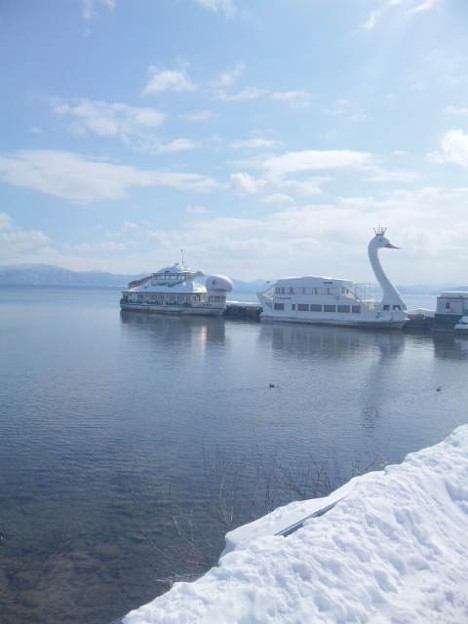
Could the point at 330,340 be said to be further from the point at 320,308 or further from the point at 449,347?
the point at 320,308

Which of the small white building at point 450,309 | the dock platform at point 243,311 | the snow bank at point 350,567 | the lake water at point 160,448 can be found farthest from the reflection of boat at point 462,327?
the snow bank at point 350,567

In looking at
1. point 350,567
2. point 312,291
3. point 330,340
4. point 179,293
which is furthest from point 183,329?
point 350,567

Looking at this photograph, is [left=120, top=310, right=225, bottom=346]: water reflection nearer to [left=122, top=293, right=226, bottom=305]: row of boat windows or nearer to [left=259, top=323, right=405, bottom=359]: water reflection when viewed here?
[left=122, top=293, right=226, bottom=305]: row of boat windows

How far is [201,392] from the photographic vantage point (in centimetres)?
2362

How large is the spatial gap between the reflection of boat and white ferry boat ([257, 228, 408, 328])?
551 centimetres

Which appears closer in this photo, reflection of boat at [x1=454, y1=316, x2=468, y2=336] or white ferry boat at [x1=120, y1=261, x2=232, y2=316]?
reflection of boat at [x1=454, y1=316, x2=468, y2=336]

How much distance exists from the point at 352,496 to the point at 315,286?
5794 centimetres

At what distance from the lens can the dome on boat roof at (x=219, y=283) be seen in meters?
73.4

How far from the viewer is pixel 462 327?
177 ft

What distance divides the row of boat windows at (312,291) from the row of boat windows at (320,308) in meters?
1.56

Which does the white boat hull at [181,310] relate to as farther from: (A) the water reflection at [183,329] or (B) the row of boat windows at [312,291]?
(B) the row of boat windows at [312,291]

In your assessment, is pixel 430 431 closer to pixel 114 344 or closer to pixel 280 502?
pixel 280 502

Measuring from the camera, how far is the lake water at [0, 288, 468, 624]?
30.6 feet

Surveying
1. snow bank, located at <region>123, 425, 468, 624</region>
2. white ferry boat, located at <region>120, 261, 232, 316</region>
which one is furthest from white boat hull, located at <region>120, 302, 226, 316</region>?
snow bank, located at <region>123, 425, 468, 624</region>
